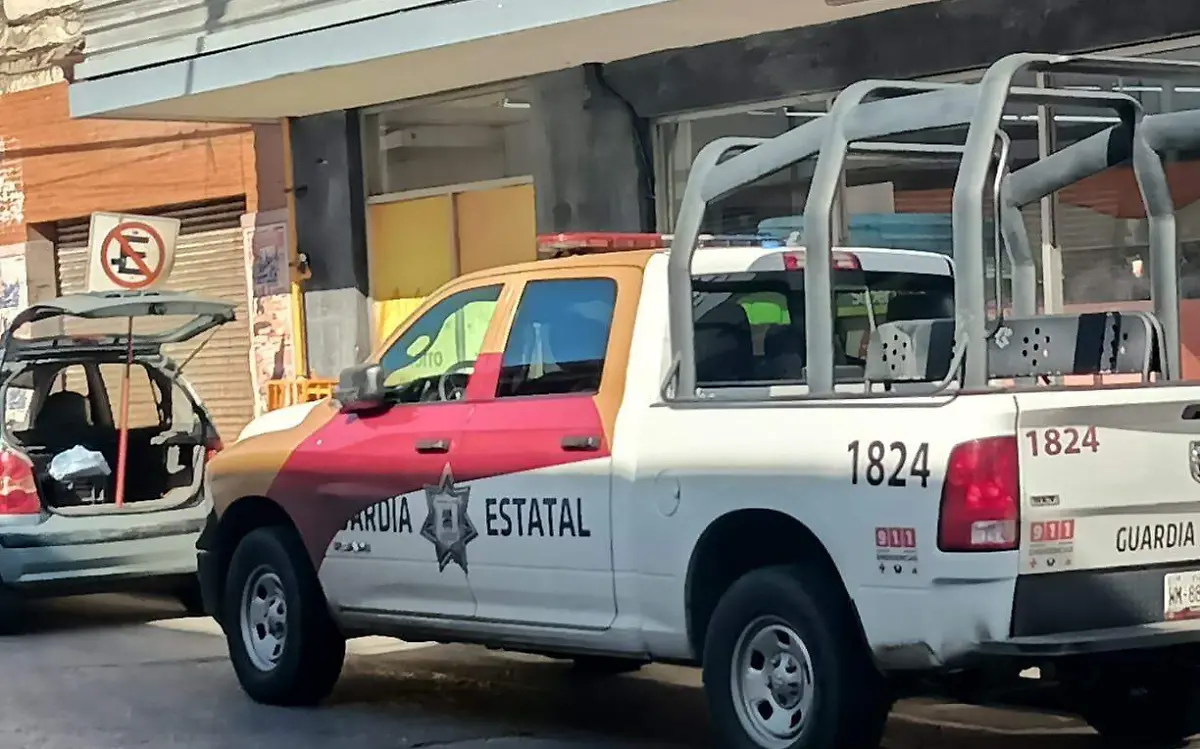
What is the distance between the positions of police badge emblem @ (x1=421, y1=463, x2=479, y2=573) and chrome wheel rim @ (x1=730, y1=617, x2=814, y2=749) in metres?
1.51

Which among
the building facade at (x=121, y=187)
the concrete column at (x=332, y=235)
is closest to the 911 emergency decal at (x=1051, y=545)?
the concrete column at (x=332, y=235)

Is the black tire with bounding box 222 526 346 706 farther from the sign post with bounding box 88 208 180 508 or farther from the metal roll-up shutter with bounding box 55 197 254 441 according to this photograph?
the metal roll-up shutter with bounding box 55 197 254 441

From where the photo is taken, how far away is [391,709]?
9078 mm

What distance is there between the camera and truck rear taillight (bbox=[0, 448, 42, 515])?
1171cm

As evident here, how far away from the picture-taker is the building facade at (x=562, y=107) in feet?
39.9

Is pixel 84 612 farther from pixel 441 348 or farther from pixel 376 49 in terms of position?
pixel 441 348

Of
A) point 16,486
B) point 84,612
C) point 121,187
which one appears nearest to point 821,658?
point 16,486

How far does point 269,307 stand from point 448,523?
34.0 ft

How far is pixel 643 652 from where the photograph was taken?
7508mm

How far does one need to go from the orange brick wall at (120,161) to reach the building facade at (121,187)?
0.03 ft

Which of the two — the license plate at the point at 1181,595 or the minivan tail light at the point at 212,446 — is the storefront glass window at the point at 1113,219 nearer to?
the license plate at the point at 1181,595

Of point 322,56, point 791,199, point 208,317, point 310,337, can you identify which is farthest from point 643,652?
point 310,337

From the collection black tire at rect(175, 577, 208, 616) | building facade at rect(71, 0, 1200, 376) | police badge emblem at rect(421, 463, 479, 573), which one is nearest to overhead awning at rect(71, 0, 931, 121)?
building facade at rect(71, 0, 1200, 376)

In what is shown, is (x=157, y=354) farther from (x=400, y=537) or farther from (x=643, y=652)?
(x=643, y=652)
